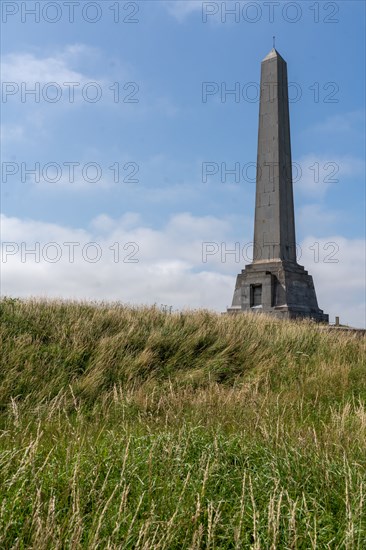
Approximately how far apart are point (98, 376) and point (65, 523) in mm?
4764

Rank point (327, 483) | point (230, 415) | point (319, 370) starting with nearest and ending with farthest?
1. point (327, 483)
2. point (230, 415)
3. point (319, 370)

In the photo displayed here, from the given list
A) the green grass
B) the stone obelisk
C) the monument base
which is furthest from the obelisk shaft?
the green grass

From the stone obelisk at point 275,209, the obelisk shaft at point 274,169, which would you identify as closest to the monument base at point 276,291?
the stone obelisk at point 275,209

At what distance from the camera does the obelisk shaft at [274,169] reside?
21.5 m

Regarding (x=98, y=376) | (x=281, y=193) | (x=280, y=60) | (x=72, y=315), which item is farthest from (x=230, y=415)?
(x=280, y=60)

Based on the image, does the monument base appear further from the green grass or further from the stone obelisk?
the green grass

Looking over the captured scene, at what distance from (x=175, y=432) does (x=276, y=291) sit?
18.3 meters

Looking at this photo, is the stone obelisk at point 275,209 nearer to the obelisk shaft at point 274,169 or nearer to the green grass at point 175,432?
the obelisk shaft at point 274,169

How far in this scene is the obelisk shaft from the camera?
21.5 m

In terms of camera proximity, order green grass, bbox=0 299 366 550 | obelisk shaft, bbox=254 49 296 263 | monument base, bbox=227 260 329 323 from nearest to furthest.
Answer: green grass, bbox=0 299 366 550
obelisk shaft, bbox=254 49 296 263
monument base, bbox=227 260 329 323

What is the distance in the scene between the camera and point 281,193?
21.3m

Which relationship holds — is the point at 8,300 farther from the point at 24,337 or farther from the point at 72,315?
the point at 24,337

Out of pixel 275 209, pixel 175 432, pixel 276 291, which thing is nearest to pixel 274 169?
pixel 275 209

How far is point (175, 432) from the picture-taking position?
4.35 meters
